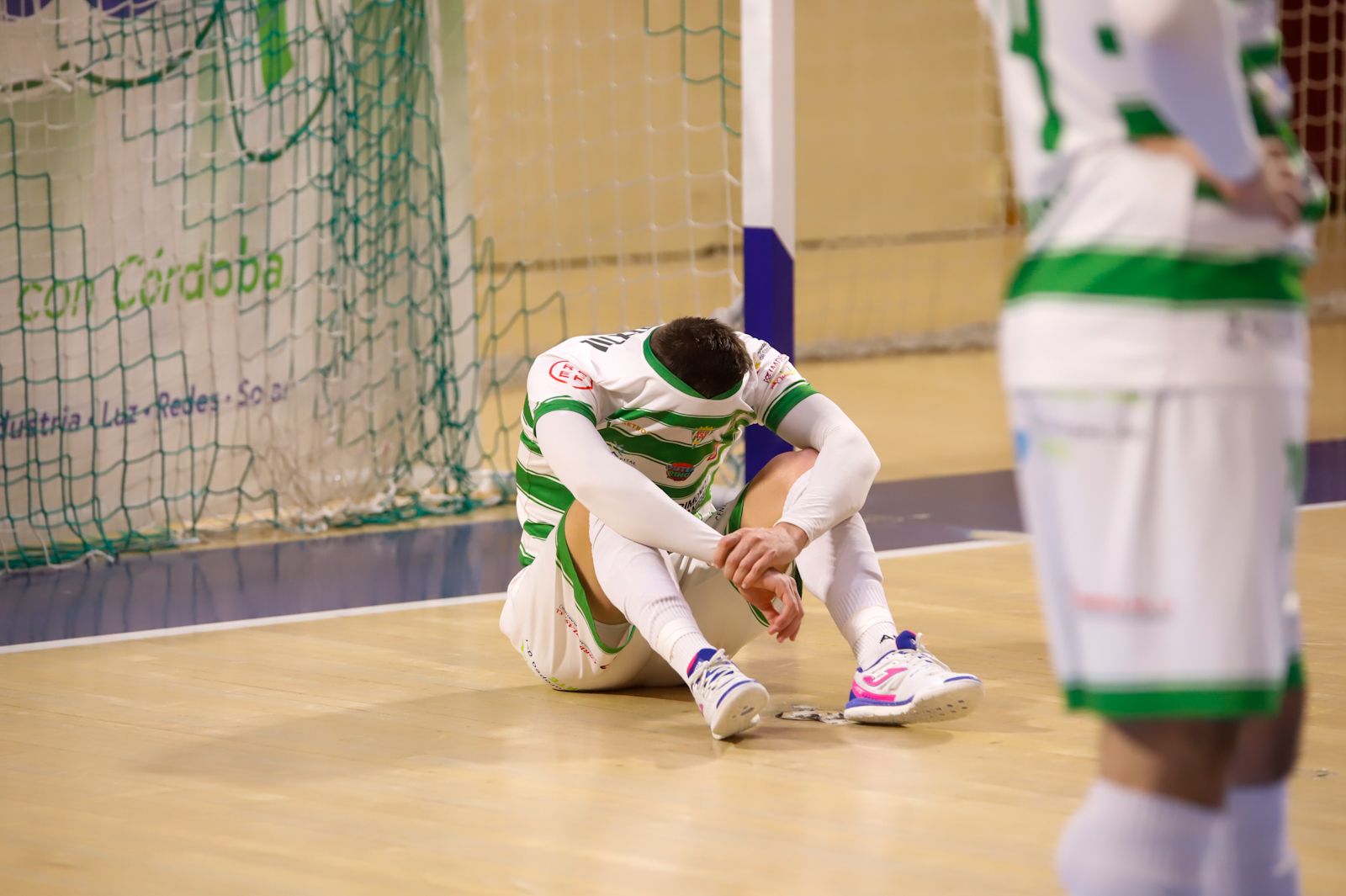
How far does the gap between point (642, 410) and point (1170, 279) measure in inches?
68.0

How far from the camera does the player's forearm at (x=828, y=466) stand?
2.96m

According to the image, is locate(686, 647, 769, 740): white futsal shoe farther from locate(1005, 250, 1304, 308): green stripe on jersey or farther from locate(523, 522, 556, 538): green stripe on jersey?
locate(1005, 250, 1304, 308): green stripe on jersey

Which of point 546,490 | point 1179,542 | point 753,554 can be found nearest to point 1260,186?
point 1179,542

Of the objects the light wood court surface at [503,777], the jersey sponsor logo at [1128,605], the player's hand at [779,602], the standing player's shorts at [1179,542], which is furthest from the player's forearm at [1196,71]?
the player's hand at [779,602]

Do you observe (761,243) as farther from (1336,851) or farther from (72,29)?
(1336,851)

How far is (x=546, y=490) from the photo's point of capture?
323 cm

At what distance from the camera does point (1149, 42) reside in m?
1.32

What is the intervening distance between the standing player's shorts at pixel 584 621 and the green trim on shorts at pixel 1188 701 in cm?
164

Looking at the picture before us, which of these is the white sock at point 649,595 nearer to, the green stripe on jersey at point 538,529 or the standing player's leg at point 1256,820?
the green stripe on jersey at point 538,529

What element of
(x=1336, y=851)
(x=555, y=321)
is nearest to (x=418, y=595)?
(x=1336, y=851)

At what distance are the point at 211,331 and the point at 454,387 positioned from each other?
2.61ft

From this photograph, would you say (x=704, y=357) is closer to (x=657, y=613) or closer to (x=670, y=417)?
(x=670, y=417)

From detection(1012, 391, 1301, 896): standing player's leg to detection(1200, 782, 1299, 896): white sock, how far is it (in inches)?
2.3

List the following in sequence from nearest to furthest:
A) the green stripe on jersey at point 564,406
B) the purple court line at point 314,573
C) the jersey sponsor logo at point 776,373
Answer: the green stripe on jersey at point 564,406 → the jersey sponsor logo at point 776,373 → the purple court line at point 314,573
